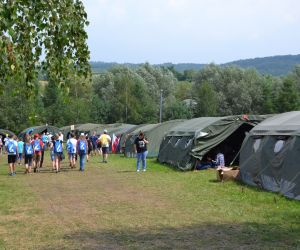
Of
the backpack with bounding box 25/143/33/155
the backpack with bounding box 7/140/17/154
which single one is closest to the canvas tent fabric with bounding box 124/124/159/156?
the backpack with bounding box 25/143/33/155

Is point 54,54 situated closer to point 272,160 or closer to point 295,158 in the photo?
point 295,158

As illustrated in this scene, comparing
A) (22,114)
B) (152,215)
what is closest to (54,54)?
(152,215)

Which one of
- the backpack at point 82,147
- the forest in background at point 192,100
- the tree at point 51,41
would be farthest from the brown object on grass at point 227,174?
the forest in background at point 192,100

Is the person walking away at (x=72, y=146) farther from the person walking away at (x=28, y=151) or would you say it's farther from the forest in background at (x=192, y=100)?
the forest in background at (x=192, y=100)

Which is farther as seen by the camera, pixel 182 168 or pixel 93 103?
pixel 93 103

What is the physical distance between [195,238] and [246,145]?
9.33 metres

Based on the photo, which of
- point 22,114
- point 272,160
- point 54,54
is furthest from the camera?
point 22,114

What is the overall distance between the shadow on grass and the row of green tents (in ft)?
12.0

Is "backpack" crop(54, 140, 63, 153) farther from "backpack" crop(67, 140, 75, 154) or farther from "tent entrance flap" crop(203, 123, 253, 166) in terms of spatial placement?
"tent entrance flap" crop(203, 123, 253, 166)

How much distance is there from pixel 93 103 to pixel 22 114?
40.6 ft

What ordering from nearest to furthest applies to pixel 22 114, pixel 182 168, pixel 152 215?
1. pixel 152 215
2. pixel 182 168
3. pixel 22 114

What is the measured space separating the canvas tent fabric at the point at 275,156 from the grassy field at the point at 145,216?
1.58 feet

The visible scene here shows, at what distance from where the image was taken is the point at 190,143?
72.3 ft

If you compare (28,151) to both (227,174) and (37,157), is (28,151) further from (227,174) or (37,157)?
(227,174)
